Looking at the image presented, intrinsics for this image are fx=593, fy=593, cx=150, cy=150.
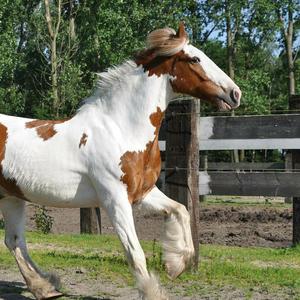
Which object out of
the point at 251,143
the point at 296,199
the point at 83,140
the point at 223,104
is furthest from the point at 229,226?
the point at 83,140

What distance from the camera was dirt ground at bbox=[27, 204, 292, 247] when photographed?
10.4 m

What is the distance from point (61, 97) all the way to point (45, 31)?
419cm

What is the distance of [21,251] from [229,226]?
7.59 metres

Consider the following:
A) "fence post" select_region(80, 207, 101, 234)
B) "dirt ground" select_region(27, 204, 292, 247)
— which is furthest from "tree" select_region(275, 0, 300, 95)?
"fence post" select_region(80, 207, 101, 234)

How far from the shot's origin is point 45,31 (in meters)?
25.1

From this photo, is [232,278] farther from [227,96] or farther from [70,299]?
[227,96]

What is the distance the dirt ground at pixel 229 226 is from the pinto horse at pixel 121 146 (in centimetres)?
502

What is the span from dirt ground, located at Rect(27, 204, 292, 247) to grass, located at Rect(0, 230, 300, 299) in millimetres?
1682

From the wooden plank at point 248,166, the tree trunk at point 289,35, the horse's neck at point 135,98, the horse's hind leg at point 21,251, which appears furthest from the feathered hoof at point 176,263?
the tree trunk at point 289,35

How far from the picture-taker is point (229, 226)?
1250cm

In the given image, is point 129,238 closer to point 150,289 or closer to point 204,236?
point 150,289

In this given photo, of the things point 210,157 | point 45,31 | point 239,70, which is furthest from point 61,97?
point 239,70

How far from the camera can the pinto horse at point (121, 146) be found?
188 inches

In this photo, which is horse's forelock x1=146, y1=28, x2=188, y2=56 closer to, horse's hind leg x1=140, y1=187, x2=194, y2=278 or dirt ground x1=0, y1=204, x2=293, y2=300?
horse's hind leg x1=140, y1=187, x2=194, y2=278
